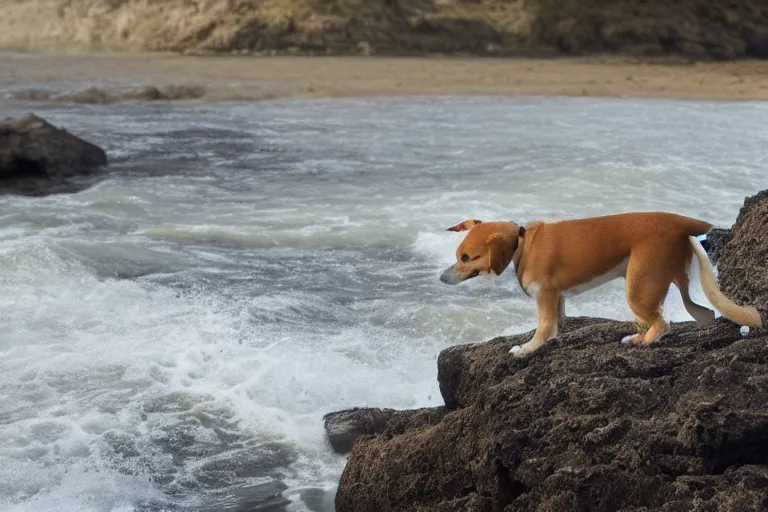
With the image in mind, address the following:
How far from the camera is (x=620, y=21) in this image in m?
27.0

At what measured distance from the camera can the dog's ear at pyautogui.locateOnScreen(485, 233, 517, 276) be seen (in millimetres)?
3604

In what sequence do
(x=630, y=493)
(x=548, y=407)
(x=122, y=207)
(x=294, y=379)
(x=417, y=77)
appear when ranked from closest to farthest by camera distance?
(x=630, y=493), (x=548, y=407), (x=294, y=379), (x=122, y=207), (x=417, y=77)

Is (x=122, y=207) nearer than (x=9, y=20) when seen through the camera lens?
Yes

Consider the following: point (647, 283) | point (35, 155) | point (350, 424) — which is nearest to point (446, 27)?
point (35, 155)

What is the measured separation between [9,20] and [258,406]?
2623cm

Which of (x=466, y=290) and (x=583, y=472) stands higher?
(x=583, y=472)

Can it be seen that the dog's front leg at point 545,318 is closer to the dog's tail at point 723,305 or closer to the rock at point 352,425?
the dog's tail at point 723,305

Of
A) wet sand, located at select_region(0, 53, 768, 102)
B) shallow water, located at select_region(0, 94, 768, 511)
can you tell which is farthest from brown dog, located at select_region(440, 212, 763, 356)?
wet sand, located at select_region(0, 53, 768, 102)

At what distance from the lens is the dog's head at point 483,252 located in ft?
11.8

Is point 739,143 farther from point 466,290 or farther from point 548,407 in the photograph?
point 548,407

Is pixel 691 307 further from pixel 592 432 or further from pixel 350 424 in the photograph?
pixel 350 424

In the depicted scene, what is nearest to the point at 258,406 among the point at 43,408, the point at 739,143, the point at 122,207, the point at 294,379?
the point at 294,379

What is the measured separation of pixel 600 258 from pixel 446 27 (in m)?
23.3

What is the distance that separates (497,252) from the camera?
3.61 meters
